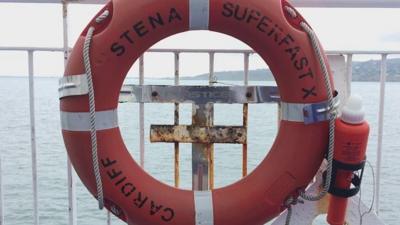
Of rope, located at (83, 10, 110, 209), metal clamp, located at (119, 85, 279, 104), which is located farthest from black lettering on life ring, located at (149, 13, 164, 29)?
metal clamp, located at (119, 85, 279, 104)

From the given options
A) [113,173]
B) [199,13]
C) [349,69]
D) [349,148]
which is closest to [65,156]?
[113,173]

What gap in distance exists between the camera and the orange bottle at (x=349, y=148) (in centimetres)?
141

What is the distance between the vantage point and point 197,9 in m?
1.44

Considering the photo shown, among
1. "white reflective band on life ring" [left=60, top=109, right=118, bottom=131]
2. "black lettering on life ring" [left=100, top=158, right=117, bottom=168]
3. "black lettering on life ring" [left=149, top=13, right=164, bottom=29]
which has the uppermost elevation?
"black lettering on life ring" [left=149, top=13, right=164, bottom=29]

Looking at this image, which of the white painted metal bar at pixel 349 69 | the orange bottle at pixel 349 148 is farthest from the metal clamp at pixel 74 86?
the white painted metal bar at pixel 349 69

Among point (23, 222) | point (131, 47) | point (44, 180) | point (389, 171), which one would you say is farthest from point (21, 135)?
point (389, 171)

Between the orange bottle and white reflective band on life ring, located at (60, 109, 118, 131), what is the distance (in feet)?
2.39

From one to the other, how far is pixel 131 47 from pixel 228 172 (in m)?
3.59

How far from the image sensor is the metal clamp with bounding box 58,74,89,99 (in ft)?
4.75

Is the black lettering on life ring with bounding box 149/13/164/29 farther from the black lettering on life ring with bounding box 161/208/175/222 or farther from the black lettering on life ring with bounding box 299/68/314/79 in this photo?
the black lettering on life ring with bounding box 161/208/175/222

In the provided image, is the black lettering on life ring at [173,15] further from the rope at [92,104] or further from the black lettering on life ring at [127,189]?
the black lettering on life ring at [127,189]

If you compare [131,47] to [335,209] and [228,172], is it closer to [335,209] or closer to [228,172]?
[335,209]

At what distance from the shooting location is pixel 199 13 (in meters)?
1.44

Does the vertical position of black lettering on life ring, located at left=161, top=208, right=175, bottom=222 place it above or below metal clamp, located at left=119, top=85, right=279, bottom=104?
below
